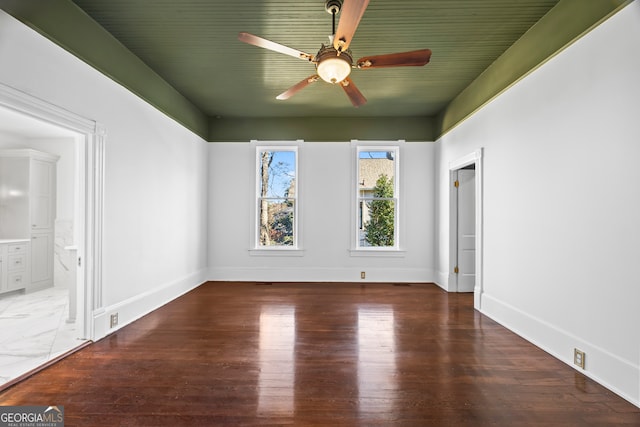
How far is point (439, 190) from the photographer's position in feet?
18.4

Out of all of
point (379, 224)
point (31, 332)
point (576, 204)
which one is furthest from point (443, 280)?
point (31, 332)

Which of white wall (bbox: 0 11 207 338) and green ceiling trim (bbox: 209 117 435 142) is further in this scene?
green ceiling trim (bbox: 209 117 435 142)

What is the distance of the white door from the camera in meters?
5.13

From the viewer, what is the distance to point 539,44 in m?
3.02

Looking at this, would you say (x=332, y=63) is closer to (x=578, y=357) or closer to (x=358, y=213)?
→ (x=578, y=357)

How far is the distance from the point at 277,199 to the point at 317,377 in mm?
3942

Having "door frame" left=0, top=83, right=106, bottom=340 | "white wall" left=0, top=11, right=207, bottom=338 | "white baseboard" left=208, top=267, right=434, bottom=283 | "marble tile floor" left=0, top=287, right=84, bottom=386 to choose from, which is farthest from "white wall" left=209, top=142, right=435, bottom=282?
"door frame" left=0, top=83, right=106, bottom=340

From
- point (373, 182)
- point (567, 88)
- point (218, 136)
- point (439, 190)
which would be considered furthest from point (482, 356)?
point (218, 136)

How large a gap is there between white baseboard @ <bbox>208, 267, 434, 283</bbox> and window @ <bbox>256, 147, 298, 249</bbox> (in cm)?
50

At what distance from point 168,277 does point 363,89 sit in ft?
12.4

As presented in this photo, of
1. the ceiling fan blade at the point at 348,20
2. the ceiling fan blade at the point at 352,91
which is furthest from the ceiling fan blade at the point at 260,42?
the ceiling fan blade at the point at 352,91

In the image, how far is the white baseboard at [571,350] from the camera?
83.5 inches

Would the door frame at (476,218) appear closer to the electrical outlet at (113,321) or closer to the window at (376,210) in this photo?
the window at (376,210)

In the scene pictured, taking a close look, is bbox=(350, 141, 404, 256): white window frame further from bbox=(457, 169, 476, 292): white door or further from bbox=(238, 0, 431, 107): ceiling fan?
bbox=(238, 0, 431, 107): ceiling fan
